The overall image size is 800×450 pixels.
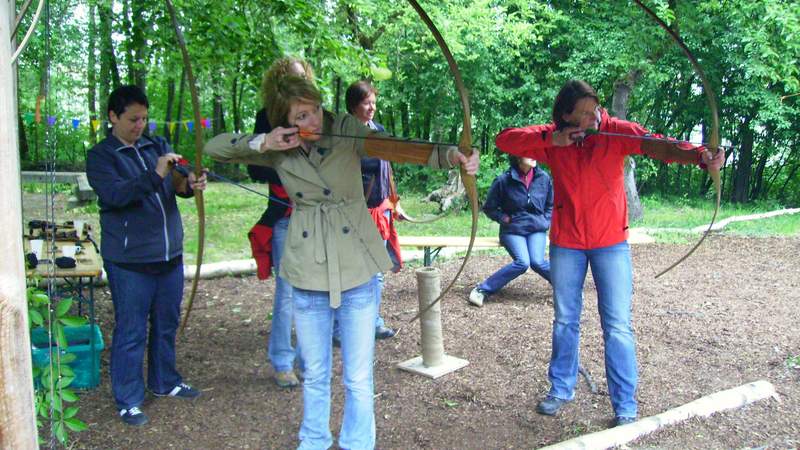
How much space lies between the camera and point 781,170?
16703mm

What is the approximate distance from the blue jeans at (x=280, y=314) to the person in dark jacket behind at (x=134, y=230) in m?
0.46

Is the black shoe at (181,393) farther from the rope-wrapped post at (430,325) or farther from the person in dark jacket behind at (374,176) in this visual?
the rope-wrapped post at (430,325)

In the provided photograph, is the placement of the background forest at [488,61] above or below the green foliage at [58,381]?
above

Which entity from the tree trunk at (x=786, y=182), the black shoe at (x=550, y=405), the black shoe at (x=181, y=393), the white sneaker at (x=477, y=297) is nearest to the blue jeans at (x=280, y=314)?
the black shoe at (x=181, y=393)

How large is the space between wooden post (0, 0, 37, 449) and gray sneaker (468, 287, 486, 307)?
4.13 metres

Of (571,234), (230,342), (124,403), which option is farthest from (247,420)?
(571,234)

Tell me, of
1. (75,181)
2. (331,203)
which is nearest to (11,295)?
(331,203)

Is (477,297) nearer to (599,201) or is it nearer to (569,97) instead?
(599,201)

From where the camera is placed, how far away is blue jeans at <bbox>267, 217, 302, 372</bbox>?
11.1 ft

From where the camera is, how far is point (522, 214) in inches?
210

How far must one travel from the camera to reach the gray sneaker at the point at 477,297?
17.6 feet

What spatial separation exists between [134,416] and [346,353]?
1291mm

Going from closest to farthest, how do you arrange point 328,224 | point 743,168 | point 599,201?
point 328,224
point 599,201
point 743,168

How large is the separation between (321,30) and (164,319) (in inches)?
100
